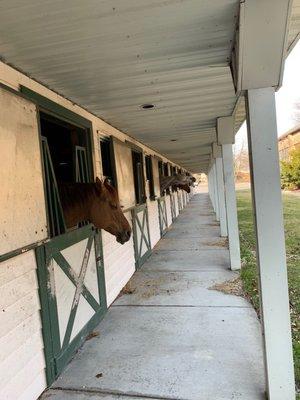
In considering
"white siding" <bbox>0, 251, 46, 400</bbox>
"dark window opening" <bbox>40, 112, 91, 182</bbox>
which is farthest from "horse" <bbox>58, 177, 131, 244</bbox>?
"white siding" <bbox>0, 251, 46, 400</bbox>

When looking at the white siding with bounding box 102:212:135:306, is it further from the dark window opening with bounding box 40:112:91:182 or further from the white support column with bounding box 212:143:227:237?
the white support column with bounding box 212:143:227:237

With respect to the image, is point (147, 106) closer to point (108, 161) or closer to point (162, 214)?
point (108, 161)

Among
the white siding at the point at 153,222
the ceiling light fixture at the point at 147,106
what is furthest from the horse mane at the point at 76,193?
the white siding at the point at 153,222

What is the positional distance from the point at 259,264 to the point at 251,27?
→ 1.51 metres

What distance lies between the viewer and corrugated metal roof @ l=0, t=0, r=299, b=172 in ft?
6.04

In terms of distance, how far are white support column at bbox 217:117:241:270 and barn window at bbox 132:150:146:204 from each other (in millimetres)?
2031

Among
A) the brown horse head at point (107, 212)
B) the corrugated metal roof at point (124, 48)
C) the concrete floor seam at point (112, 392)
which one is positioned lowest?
the concrete floor seam at point (112, 392)

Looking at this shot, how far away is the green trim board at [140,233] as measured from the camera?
617 centimetres

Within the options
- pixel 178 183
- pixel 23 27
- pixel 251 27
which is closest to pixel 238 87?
pixel 251 27

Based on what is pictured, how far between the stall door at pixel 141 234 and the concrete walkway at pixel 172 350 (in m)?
1.00

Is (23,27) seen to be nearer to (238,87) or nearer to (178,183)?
(238,87)

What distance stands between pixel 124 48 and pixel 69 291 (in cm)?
217

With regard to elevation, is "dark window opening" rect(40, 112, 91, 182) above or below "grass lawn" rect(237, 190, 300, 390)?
above

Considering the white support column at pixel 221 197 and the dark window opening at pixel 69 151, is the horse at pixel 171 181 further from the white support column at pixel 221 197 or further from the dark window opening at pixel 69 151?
the dark window opening at pixel 69 151
